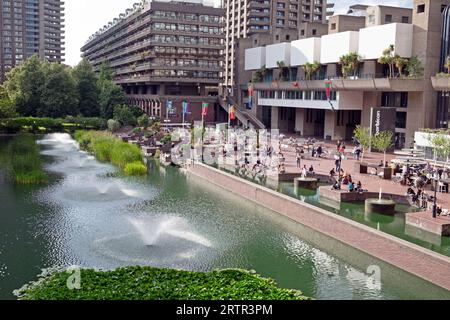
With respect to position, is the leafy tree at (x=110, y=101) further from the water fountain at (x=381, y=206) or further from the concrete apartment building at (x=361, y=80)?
the water fountain at (x=381, y=206)

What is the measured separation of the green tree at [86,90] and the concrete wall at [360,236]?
204 feet

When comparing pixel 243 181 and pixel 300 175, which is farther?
pixel 300 175

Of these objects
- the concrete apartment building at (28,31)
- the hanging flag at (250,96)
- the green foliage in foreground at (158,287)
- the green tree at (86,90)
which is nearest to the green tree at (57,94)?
the green tree at (86,90)

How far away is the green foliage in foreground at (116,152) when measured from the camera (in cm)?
4678

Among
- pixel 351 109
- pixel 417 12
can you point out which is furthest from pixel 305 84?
pixel 417 12

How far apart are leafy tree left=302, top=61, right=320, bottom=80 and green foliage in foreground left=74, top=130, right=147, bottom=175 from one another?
2557cm

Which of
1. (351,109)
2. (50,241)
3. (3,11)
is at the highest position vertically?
(3,11)

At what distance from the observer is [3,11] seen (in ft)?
559

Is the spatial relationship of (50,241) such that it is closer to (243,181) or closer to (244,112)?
(243,181)

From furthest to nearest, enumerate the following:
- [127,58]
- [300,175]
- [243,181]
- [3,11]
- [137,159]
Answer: [3,11]
[127,58]
[137,159]
[300,175]
[243,181]

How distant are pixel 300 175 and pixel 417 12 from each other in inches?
977

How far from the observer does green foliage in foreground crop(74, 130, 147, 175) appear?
4678 centimetres

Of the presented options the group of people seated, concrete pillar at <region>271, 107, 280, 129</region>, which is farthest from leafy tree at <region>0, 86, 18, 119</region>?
the group of people seated

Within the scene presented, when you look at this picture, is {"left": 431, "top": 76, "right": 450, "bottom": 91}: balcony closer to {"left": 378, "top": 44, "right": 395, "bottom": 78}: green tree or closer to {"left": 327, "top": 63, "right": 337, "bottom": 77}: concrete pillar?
{"left": 378, "top": 44, "right": 395, "bottom": 78}: green tree
